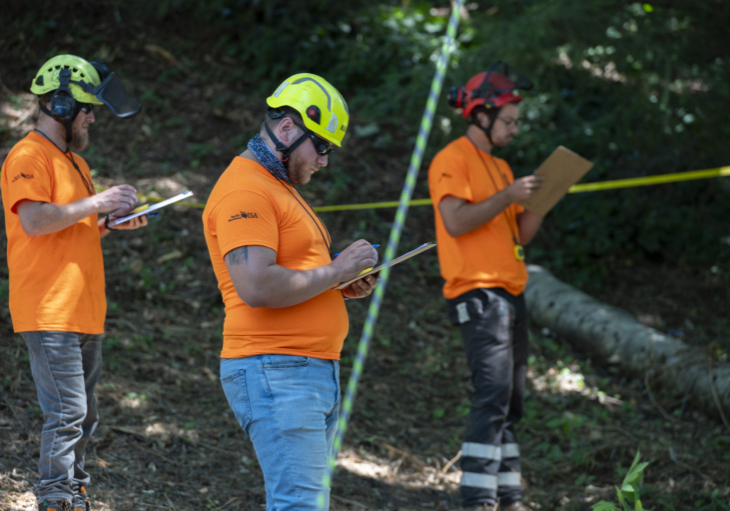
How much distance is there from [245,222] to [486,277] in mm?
1956

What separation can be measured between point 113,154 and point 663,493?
608cm

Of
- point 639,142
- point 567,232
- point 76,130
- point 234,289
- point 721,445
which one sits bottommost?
point 721,445

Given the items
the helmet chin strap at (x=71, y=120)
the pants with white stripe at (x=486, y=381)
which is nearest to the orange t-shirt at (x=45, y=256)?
the helmet chin strap at (x=71, y=120)

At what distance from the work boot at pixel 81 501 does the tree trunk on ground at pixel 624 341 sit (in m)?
4.33

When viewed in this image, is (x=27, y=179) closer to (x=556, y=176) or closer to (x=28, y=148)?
(x=28, y=148)

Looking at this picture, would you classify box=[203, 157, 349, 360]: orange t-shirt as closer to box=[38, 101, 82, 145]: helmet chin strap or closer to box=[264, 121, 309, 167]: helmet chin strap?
box=[264, 121, 309, 167]: helmet chin strap

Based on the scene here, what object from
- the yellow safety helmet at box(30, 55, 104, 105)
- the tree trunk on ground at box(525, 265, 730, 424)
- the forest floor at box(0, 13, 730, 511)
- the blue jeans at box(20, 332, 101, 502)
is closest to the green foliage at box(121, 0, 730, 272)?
the forest floor at box(0, 13, 730, 511)

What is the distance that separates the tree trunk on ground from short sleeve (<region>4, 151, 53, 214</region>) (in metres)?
4.75

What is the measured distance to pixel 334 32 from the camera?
9375 millimetres

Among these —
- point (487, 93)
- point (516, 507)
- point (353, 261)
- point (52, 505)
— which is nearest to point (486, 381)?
point (516, 507)

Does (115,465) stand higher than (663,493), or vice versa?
(115,465)

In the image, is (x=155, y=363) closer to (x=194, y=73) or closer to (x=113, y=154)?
(x=113, y=154)

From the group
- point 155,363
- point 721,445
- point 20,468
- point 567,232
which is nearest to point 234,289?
point 20,468

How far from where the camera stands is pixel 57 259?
2.96 metres
